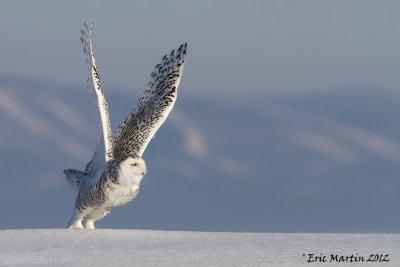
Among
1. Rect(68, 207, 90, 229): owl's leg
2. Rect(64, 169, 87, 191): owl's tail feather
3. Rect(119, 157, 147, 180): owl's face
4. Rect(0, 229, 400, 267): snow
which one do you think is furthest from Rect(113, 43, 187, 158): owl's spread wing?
Rect(0, 229, 400, 267): snow

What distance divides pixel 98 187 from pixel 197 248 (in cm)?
193

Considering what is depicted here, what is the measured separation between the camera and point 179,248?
6.66m

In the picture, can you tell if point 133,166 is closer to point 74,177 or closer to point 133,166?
point 133,166

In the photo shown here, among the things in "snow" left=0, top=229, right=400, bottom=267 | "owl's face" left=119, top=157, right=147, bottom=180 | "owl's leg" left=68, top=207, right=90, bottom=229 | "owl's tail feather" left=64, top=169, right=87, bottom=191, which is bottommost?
"snow" left=0, top=229, right=400, bottom=267

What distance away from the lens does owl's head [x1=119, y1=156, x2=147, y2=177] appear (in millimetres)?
7797

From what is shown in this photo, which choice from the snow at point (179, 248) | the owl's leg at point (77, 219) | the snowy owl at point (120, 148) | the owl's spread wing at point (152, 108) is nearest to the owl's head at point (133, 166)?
the snowy owl at point (120, 148)

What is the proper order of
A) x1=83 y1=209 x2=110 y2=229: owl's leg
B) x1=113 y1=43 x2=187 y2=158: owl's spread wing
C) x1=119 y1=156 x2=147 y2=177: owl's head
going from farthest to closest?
x1=113 y1=43 x2=187 y2=158: owl's spread wing → x1=83 y1=209 x2=110 y2=229: owl's leg → x1=119 y1=156 x2=147 y2=177: owl's head

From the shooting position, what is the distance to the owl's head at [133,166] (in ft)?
25.6

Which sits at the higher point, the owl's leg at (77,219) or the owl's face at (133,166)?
the owl's face at (133,166)

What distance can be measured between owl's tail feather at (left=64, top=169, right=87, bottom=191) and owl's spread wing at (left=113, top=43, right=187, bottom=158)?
0.55m

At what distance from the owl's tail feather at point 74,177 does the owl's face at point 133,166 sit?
113 centimetres

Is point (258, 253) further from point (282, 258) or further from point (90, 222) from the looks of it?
point (90, 222)

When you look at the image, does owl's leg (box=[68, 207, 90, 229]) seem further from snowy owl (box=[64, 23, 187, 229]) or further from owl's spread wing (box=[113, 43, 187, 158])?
owl's spread wing (box=[113, 43, 187, 158])

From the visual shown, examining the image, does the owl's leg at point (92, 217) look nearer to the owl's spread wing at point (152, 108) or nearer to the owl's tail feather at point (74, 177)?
the owl's tail feather at point (74, 177)
